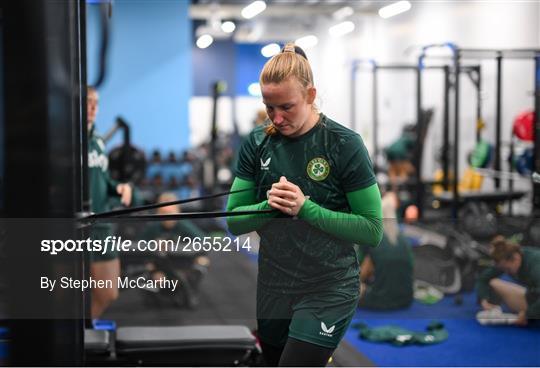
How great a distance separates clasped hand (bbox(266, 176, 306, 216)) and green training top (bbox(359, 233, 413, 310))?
0.52m

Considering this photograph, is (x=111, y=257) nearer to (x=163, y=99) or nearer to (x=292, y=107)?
(x=292, y=107)

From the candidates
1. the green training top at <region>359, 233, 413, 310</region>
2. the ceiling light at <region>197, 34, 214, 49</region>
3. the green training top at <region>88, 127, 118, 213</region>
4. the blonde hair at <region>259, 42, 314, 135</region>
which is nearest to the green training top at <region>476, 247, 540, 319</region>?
the green training top at <region>359, 233, 413, 310</region>

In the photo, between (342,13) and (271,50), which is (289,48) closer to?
(271,50)

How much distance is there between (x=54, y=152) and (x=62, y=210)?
19cm

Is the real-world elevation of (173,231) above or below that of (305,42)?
below

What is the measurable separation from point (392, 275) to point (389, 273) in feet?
0.10

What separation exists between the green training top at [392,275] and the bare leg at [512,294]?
34 cm

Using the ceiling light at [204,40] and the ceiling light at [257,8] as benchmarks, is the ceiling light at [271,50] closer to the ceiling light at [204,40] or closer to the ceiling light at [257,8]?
the ceiling light at [204,40]

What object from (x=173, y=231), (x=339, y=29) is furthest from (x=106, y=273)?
(x=339, y=29)

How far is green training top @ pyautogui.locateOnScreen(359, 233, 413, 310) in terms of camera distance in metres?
2.69

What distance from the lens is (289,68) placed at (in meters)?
2.11

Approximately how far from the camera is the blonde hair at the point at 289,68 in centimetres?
212

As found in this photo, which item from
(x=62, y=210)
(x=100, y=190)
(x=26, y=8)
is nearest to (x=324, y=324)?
(x=62, y=210)

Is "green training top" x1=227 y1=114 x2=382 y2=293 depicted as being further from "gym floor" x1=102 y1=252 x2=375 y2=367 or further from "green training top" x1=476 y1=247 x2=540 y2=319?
"green training top" x1=476 y1=247 x2=540 y2=319
